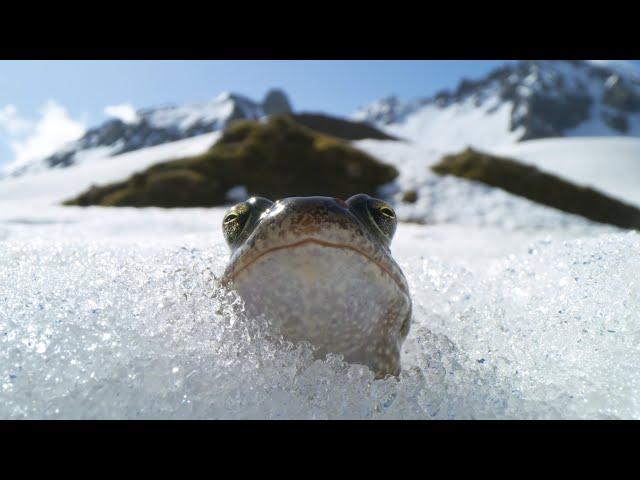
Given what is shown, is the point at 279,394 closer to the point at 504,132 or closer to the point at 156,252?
the point at 156,252

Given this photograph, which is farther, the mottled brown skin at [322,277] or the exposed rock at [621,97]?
the exposed rock at [621,97]

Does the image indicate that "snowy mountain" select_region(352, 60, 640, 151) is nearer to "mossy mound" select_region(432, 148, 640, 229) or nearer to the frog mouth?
"mossy mound" select_region(432, 148, 640, 229)

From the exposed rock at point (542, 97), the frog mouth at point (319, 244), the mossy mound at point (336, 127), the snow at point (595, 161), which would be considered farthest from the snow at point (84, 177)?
the exposed rock at point (542, 97)

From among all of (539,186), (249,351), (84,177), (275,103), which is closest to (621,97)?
(275,103)

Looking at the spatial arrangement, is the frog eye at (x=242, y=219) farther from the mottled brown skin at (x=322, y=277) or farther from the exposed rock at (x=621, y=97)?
the exposed rock at (x=621, y=97)

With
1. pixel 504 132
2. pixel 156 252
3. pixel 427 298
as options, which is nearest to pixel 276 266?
pixel 156 252

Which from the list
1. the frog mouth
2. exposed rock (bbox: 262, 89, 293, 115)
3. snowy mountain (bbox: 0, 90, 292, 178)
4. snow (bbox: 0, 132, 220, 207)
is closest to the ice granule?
the frog mouth

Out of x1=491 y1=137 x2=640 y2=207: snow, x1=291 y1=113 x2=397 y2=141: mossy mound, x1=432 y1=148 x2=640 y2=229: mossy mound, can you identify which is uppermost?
x1=432 y1=148 x2=640 y2=229: mossy mound
